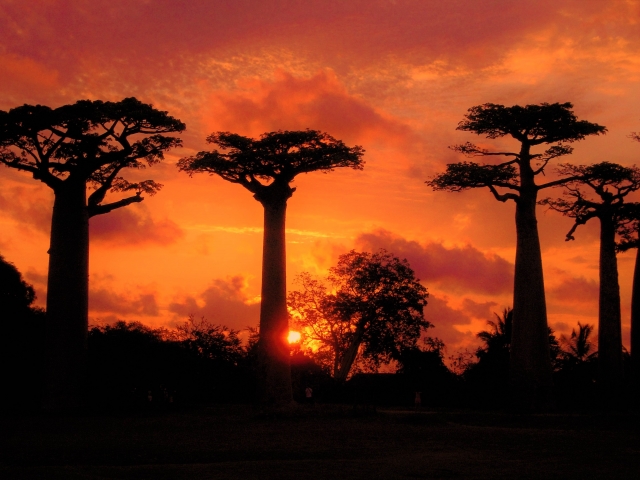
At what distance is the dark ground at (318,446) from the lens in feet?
36.9

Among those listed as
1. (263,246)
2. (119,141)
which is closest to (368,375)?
(263,246)

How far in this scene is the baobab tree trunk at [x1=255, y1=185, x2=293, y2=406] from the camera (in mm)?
23828

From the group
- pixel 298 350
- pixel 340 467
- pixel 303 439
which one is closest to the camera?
pixel 340 467

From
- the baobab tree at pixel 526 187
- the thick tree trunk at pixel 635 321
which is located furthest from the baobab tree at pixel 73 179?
the thick tree trunk at pixel 635 321

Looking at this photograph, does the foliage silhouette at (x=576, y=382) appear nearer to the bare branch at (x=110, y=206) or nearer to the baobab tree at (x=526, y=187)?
the baobab tree at (x=526, y=187)

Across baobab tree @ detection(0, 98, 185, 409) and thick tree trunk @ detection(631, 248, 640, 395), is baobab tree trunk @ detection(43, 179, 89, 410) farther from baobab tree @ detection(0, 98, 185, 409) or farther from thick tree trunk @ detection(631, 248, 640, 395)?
thick tree trunk @ detection(631, 248, 640, 395)

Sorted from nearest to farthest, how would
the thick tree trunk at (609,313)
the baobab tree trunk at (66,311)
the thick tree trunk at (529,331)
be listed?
1. the baobab tree trunk at (66,311)
2. the thick tree trunk at (529,331)
3. the thick tree trunk at (609,313)

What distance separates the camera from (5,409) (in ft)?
75.0

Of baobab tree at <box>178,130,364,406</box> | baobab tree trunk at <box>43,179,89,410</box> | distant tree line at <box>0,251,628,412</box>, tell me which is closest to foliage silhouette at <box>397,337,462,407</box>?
distant tree line at <box>0,251,628,412</box>

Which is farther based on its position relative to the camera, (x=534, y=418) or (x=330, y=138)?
(x=330, y=138)

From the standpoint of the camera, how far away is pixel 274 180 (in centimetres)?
2500

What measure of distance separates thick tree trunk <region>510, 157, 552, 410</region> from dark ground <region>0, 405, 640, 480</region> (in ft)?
8.84

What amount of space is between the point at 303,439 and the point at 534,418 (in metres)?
7.84

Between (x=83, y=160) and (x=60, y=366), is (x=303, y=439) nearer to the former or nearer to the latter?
(x=60, y=366)
